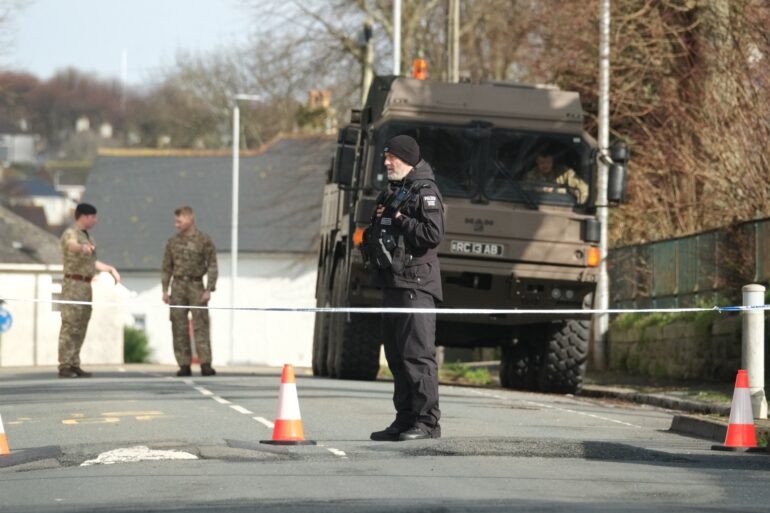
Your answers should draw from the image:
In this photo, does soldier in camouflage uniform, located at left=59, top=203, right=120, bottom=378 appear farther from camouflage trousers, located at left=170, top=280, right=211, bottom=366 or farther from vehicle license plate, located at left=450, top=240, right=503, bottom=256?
vehicle license plate, located at left=450, top=240, right=503, bottom=256

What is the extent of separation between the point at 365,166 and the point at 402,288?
829 centimetres

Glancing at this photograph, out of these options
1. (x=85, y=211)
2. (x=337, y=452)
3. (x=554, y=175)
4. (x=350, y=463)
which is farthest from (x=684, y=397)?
(x=350, y=463)

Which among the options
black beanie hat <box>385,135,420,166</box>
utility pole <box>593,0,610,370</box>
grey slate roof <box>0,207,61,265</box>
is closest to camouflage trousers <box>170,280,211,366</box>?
utility pole <box>593,0,610,370</box>

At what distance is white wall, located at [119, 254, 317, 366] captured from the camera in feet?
208

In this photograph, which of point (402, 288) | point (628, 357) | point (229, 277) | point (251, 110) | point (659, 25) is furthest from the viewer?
point (251, 110)

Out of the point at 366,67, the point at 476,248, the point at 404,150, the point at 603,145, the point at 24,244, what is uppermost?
the point at 366,67

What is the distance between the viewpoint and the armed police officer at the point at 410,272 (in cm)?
1130

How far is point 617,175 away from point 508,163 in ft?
4.29

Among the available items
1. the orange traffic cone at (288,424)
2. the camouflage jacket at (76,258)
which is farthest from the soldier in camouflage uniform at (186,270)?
the orange traffic cone at (288,424)

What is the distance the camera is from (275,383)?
19938mm

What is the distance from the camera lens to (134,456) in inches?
408

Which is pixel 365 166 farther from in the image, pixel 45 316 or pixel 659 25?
pixel 45 316

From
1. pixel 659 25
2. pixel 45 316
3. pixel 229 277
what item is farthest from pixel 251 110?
pixel 659 25

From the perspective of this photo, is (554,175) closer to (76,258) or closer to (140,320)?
(76,258)
